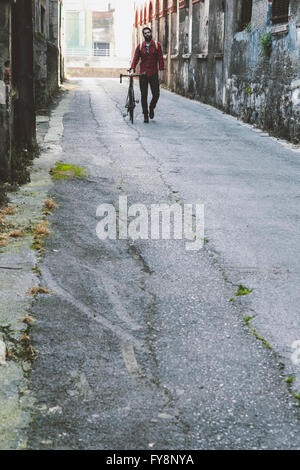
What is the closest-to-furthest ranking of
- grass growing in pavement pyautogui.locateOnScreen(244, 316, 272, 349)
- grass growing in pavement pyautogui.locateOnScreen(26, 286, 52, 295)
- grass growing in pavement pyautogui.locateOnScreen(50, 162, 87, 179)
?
grass growing in pavement pyautogui.locateOnScreen(244, 316, 272, 349)
grass growing in pavement pyautogui.locateOnScreen(26, 286, 52, 295)
grass growing in pavement pyautogui.locateOnScreen(50, 162, 87, 179)

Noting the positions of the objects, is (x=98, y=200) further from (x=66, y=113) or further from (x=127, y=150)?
(x=66, y=113)

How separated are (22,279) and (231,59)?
492 inches

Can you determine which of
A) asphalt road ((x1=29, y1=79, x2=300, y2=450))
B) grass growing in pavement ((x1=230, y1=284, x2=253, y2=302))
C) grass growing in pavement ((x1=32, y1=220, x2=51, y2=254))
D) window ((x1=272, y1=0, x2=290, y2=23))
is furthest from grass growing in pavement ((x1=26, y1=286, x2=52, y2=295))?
window ((x1=272, y1=0, x2=290, y2=23))

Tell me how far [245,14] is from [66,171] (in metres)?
9.21

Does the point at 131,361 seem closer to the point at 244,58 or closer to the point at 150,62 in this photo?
the point at 150,62

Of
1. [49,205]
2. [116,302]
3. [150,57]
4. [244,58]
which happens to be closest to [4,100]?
[49,205]

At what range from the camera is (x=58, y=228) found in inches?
196

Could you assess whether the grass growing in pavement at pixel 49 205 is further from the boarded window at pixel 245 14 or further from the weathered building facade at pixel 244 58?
the boarded window at pixel 245 14

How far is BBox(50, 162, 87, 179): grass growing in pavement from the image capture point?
6.86 m

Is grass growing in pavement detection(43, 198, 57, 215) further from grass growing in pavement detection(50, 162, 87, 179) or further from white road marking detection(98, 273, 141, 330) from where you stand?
white road marking detection(98, 273, 141, 330)

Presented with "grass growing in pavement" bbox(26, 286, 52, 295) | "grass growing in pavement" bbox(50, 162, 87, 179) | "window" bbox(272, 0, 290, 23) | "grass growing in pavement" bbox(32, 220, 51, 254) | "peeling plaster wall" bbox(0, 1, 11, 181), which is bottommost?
"grass growing in pavement" bbox(26, 286, 52, 295)

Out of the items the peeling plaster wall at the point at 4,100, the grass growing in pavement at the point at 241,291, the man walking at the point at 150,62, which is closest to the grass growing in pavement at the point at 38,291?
the grass growing in pavement at the point at 241,291

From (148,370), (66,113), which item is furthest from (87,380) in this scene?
(66,113)

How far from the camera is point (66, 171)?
7.11 meters
